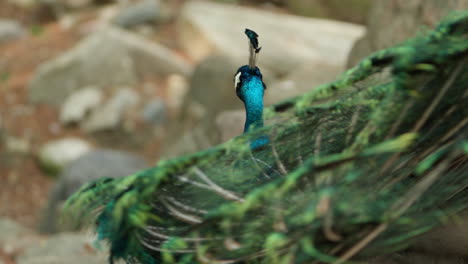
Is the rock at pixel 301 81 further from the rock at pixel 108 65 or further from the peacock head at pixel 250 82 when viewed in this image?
the rock at pixel 108 65

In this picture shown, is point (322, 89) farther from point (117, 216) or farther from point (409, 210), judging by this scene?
point (117, 216)

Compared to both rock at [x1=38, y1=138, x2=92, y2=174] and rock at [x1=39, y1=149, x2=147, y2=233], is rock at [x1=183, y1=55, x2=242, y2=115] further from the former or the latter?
rock at [x1=38, y1=138, x2=92, y2=174]

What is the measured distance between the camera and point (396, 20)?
346 cm

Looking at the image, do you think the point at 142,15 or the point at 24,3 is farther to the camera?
the point at 24,3

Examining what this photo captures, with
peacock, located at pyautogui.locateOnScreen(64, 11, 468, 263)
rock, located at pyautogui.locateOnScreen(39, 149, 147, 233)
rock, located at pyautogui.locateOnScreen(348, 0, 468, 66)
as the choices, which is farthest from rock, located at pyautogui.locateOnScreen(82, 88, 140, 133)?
peacock, located at pyautogui.locateOnScreen(64, 11, 468, 263)

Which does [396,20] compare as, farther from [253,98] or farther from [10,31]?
[10,31]

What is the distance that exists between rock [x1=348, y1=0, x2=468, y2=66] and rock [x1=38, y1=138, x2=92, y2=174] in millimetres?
3297

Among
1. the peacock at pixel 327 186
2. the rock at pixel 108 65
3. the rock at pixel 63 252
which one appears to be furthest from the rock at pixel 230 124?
the rock at pixel 108 65

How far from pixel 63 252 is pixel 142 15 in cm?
450

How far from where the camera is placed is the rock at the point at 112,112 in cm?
621

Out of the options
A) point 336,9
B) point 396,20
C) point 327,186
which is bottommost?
point 327,186

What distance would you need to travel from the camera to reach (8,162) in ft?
20.6

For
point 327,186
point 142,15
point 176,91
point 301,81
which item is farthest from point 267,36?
point 327,186

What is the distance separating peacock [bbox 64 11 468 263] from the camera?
1.14 metres
